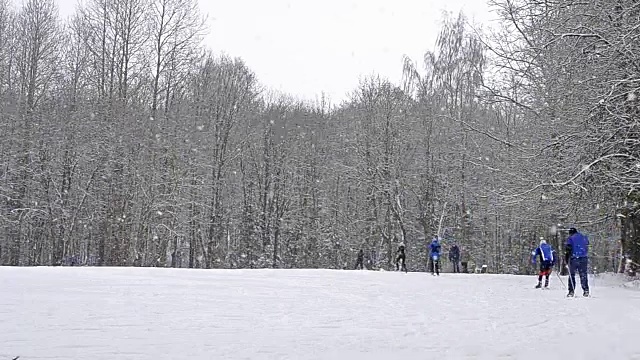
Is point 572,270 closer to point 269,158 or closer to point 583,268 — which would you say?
point 583,268

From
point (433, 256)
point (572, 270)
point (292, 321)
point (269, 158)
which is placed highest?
point (269, 158)

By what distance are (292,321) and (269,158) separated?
47.1 m

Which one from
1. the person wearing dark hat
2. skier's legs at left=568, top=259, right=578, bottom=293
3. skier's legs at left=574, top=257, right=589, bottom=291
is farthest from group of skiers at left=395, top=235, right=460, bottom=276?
skier's legs at left=574, top=257, right=589, bottom=291

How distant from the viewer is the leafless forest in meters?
26.7

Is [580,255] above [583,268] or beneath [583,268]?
above

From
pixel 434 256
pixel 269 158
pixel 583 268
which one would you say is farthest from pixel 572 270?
pixel 269 158

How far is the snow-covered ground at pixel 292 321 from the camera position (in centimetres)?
919

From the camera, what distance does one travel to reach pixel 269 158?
58906 millimetres

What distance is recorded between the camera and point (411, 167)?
5050 cm

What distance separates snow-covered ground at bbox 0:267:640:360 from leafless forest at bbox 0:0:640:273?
297 inches

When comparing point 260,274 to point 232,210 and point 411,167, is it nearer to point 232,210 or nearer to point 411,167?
point 411,167

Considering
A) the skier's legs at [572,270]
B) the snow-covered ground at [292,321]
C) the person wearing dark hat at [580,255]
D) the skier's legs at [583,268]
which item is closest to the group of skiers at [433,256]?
the snow-covered ground at [292,321]

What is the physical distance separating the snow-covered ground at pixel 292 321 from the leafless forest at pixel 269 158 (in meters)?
7.54

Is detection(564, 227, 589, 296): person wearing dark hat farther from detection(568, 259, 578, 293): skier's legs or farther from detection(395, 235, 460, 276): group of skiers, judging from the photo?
detection(395, 235, 460, 276): group of skiers
